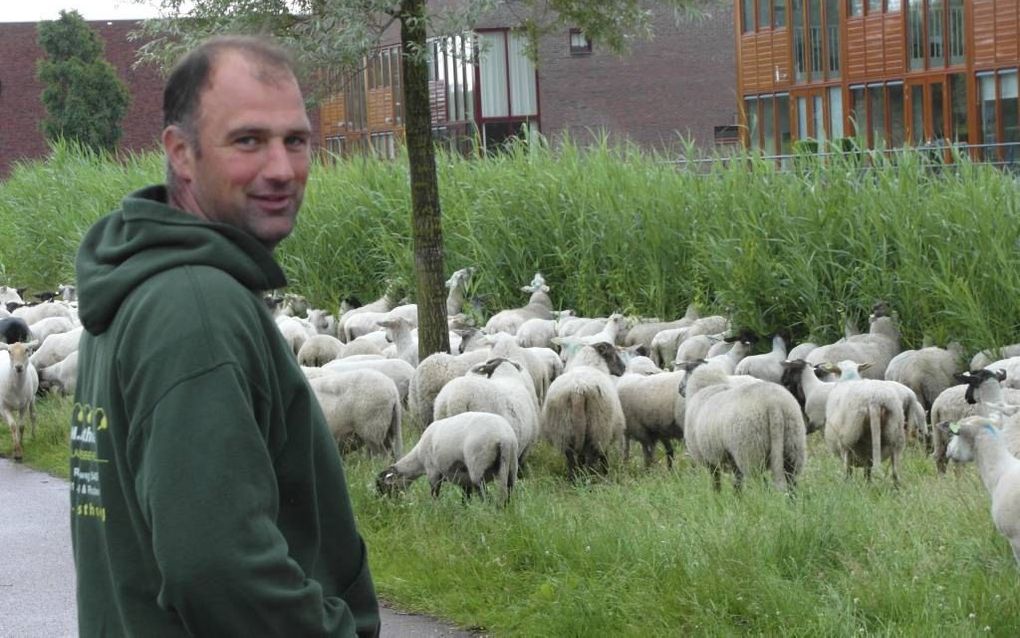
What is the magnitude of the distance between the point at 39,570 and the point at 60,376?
22.0ft

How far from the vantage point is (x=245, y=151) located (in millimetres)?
2803

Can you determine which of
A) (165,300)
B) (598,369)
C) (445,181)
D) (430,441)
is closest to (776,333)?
(598,369)

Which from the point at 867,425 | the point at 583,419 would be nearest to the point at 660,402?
the point at 583,419

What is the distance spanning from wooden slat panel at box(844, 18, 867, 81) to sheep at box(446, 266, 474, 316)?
24.1 meters

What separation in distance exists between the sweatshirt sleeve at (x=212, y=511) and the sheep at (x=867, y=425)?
24.8 ft

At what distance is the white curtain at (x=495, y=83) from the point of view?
1955 inches

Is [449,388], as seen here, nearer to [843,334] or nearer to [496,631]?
[496,631]

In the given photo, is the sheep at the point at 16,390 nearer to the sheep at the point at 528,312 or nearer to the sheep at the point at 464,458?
the sheep at the point at 528,312

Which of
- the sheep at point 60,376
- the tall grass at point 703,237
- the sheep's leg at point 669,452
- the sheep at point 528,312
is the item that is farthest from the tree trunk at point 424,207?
the sheep at point 60,376

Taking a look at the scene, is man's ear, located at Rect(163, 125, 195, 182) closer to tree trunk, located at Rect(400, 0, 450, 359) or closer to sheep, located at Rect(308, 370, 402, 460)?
sheep, located at Rect(308, 370, 402, 460)

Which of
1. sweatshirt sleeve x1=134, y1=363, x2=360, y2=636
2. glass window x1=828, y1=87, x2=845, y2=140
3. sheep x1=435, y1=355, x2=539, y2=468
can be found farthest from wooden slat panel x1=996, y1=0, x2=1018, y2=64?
sweatshirt sleeve x1=134, y1=363, x2=360, y2=636

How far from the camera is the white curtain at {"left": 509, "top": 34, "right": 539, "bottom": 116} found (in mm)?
50500

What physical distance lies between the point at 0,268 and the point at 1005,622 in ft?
82.6

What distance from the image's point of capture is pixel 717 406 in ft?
31.1
